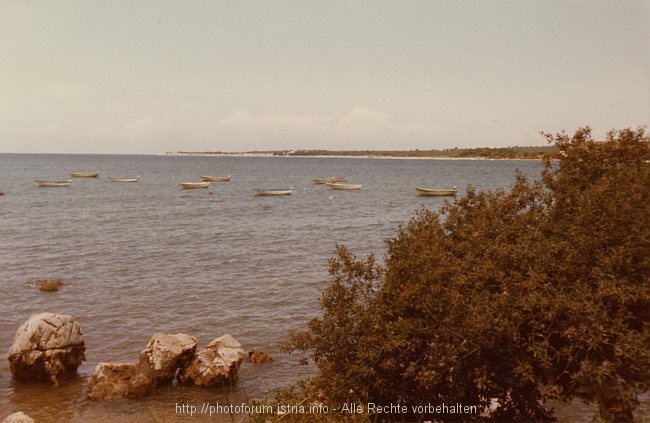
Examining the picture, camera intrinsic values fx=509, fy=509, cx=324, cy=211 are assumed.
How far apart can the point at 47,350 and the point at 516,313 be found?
16539 millimetres

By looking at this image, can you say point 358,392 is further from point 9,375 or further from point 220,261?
point 220,261

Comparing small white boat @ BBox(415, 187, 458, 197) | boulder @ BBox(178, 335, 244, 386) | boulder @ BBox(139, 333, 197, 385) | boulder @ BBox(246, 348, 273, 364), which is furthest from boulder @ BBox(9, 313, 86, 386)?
small white boat @ BBox(415, 187, 458, 197)

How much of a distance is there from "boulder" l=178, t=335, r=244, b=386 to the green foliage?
5756 mm

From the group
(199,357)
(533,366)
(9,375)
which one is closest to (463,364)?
(533,366)

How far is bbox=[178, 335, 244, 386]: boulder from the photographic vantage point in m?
18.5

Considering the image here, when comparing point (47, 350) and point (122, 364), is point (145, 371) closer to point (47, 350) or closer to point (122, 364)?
point (122, 364)

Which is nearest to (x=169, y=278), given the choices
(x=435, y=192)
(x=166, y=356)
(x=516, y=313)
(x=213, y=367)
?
(x=166, y=356)

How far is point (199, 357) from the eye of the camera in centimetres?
1895

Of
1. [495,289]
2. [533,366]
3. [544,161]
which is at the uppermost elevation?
[544,161]

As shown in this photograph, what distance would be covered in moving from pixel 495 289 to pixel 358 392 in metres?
4.42

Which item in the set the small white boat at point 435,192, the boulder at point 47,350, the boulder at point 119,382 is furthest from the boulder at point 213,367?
the small white boat at point 435,192

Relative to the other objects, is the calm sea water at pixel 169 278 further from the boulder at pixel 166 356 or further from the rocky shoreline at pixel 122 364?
the boulder at pixel 166 356

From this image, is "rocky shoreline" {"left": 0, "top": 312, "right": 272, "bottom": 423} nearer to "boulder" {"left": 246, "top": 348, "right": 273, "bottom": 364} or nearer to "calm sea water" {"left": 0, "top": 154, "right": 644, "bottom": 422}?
"calm sea water" {"left": 0, "top": 154, "right": 644, "bottom": 422}

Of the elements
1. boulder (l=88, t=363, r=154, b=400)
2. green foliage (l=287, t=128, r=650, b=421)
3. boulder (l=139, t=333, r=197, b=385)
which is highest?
green foliage (l=287, t=128, r=650, b=421)
